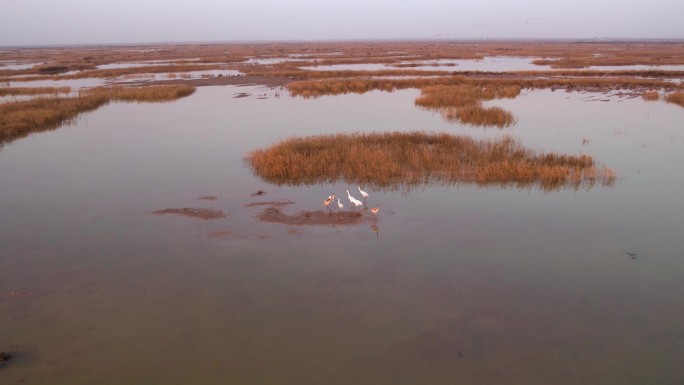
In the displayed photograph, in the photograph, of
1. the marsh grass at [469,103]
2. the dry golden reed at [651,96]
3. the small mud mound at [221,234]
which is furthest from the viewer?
the dry golden reed at [651,96]

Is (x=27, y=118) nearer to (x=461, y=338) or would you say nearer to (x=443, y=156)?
(x=443, y=156)

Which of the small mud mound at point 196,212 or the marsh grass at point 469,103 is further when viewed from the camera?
the marsh grass at point 469,103

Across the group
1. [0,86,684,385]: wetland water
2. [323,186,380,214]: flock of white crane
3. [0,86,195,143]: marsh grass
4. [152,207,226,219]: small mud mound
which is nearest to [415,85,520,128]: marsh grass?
[0,86,684,385]: wetland water

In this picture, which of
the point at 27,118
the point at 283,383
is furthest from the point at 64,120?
the point at 283,383

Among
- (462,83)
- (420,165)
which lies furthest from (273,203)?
(462,83)

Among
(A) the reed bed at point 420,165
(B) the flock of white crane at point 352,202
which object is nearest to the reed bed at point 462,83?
(A) the reed bed at point 420,165

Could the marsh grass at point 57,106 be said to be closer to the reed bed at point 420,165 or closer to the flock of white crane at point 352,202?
the reed bed at point 420,165
